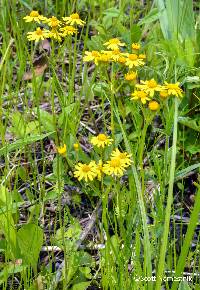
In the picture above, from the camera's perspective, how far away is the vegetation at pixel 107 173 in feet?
3.72

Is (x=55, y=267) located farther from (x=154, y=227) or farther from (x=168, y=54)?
(x=168, y=54)

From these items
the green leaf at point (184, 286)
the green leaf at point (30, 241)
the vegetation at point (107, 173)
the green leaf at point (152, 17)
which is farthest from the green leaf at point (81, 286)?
the green leaf at point (152, 17)

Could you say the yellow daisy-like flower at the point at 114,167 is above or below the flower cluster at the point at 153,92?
below

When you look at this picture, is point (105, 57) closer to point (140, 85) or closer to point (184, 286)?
point (140, 85)

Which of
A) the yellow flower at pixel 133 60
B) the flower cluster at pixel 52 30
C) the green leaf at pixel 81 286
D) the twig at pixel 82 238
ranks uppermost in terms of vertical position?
the flower cluster at pixel 52 30

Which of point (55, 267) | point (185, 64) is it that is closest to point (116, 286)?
point (55, 267)

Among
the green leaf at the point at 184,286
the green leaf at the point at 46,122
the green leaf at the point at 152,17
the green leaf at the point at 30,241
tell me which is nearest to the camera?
the green leaf at the point at 184,286

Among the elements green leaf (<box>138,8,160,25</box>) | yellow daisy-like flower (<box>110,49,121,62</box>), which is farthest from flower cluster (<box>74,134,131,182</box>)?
green leaf (<box>138,8,160,25</box>)

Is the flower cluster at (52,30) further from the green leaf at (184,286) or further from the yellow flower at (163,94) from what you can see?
the green leaf at (184,286)

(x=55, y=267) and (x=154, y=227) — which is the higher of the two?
(x=154, y=227)

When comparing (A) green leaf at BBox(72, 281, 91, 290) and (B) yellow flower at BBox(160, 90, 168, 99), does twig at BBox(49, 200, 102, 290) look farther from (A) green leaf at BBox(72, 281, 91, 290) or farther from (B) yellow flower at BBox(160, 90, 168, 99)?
(B) yellow flower at BBox(160, 90, 168, 99)

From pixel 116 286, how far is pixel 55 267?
0.31m

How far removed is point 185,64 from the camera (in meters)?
1.68

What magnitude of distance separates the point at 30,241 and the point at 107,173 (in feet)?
0.96
